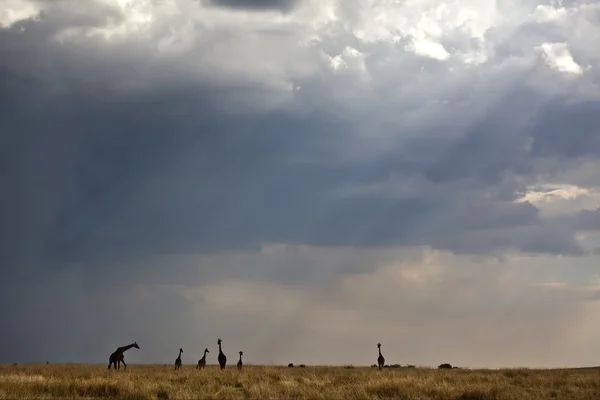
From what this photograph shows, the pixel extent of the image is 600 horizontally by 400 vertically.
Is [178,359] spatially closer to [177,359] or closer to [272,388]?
[177,359]

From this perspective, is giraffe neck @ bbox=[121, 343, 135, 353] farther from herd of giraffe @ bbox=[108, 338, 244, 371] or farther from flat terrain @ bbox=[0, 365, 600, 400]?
flat terrain @ bbox=[0, 365, 600, 400]

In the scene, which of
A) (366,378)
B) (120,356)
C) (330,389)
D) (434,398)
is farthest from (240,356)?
(434,398)

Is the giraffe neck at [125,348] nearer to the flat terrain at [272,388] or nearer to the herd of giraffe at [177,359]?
the herd of giraffe at [177,359]

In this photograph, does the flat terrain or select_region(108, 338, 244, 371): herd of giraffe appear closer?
the flat terrain

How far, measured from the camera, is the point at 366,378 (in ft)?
108

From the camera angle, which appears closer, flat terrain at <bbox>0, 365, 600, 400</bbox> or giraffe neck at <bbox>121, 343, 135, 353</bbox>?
flat terrain at <bbox>0, 365, 600, 400</bbox>

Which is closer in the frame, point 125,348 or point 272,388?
point 272,388

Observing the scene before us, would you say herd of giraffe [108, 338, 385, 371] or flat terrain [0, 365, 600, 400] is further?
herd of giraffe [108, 338, 385, 371]

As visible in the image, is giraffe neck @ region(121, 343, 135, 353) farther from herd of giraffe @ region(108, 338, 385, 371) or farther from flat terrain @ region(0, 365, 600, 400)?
flat terrain @ region(0, 365, 600, 400)

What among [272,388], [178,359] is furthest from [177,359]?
[272,388]

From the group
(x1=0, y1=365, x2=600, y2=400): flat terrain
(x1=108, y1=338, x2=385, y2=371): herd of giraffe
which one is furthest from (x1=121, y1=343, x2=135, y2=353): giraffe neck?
(x1=0, y1=365, x2=600, y2=400): flat terrain

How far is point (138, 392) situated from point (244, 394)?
4385mm

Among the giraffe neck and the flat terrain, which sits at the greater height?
the giraffe neck

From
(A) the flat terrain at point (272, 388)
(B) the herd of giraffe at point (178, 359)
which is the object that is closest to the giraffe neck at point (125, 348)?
(B) the herd of giraffe at point (178, 359)
